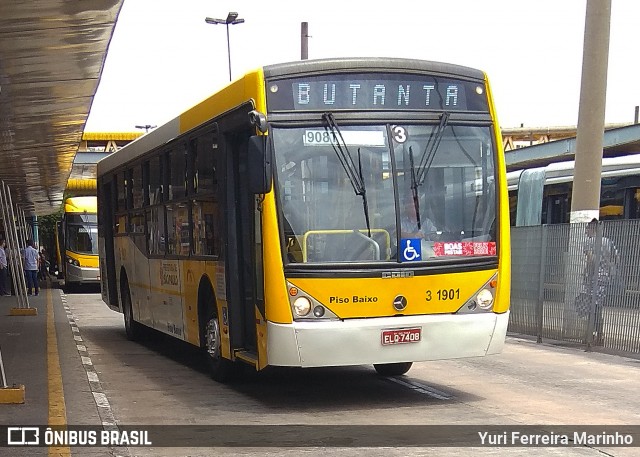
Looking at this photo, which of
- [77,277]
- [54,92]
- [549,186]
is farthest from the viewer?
[77,277]

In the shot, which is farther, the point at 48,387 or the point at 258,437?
the point at 48,387

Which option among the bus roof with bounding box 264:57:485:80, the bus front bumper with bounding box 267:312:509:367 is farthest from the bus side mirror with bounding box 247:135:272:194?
the bus front bumper with bounding box 267:312:509:367

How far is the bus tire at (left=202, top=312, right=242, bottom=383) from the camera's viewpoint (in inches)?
420

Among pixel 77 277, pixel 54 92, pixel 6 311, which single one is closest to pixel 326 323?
pixel 54 92

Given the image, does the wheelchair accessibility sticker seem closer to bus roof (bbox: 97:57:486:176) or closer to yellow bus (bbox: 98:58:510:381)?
yellow bus (bbox: 98:58:510:381)

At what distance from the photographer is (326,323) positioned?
870 centimetres

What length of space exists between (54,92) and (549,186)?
12.4m

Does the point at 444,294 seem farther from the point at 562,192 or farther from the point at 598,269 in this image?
the point at 562,192

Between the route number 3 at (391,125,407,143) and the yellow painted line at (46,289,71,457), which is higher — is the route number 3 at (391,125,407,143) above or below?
above

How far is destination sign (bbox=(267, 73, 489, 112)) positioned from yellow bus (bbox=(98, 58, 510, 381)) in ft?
0.04

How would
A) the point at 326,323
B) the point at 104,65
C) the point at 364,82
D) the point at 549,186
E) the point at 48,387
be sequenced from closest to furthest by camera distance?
1. the point at 326,323
2. the point at 364,82
3. the point at 48,387
4. the point at 104,65
5. the point at 549,186

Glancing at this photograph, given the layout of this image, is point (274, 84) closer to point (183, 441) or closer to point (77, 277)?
point (183, 441)

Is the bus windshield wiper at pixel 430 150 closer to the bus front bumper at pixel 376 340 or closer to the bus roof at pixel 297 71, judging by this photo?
the bus roof at pixel 297 71

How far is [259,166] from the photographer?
863 cm
